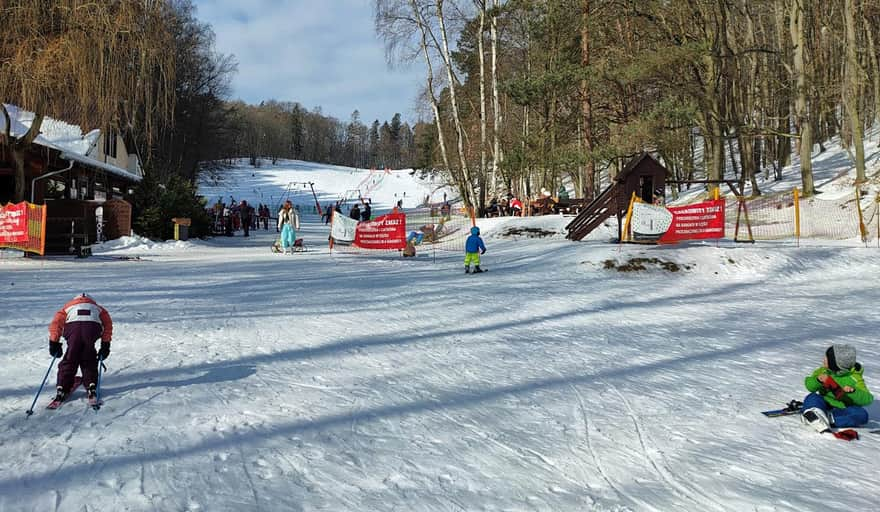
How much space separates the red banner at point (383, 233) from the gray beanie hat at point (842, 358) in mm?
13190

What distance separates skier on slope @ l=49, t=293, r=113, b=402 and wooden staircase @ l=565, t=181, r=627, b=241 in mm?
14698

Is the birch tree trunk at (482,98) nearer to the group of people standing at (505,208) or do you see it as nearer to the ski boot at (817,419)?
the group of people standing at (505,208)

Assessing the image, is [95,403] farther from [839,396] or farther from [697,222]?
[697,222]

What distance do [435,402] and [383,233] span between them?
12910 mm

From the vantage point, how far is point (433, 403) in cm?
487

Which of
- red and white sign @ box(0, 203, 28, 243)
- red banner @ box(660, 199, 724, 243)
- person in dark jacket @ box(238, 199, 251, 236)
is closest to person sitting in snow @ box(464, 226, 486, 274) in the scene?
red banner @ box(660, 199, 724, 243)

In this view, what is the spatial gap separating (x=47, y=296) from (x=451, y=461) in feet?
27.7

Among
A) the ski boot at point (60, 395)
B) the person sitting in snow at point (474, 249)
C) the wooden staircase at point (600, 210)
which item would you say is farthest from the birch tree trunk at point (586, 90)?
the ski boot at point (60, 395)

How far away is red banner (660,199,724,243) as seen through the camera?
13.5m

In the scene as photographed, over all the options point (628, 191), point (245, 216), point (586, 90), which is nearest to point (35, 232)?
point (628, 191)

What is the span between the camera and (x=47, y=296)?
9.31 m

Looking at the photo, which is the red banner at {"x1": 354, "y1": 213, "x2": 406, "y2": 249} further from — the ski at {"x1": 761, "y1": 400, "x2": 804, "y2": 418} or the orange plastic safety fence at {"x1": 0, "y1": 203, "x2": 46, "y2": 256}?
the ski at {"x1": 761, "y1": 400, "x2": 804, "y2": 418}

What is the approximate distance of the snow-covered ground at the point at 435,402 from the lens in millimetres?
3348

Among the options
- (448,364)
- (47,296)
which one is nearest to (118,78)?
(47,296)
